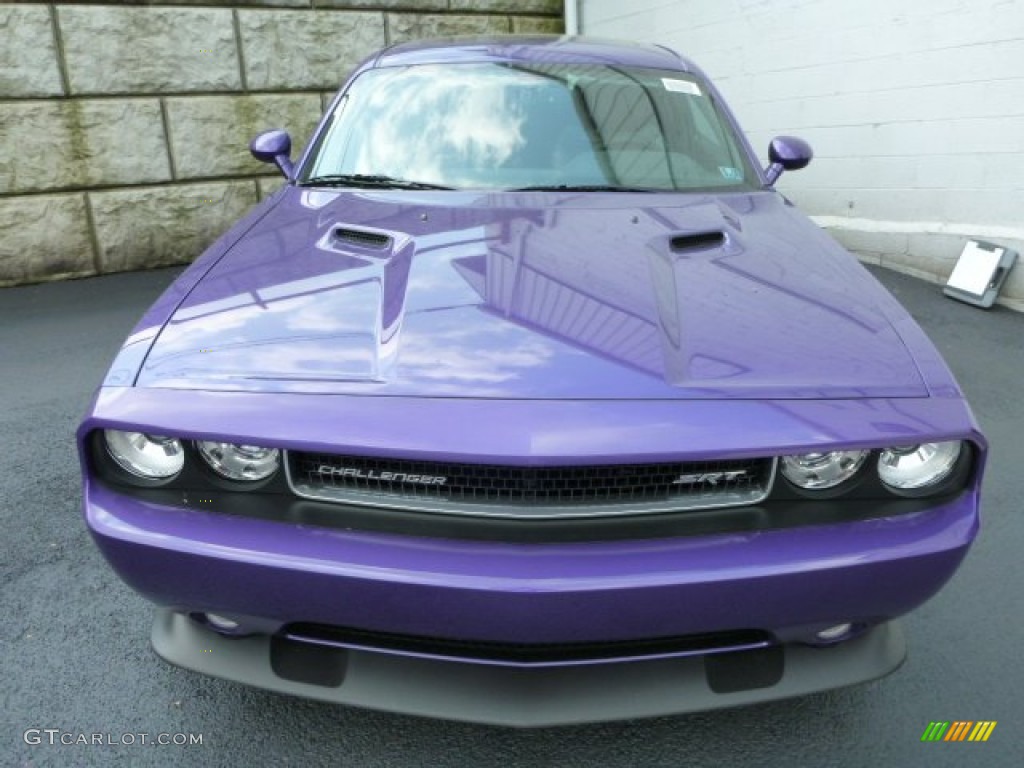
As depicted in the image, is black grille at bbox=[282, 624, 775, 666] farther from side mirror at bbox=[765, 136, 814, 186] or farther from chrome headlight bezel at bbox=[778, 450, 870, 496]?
side mirror at bbox=[765, 136, 814, 186]

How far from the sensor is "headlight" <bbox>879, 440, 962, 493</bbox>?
5.24ft

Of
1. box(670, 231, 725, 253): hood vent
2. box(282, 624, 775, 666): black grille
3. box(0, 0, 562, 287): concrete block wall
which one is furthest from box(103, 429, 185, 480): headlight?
box(0, 0, 562, 287): concrete block wall

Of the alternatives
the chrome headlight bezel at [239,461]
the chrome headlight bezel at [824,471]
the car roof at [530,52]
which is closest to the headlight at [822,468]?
the chrome headlight bezel at [824,471]

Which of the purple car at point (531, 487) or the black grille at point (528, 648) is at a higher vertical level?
the purple car at point (531, 487)

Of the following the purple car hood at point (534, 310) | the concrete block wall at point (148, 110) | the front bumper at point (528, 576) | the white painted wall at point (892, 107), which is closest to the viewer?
the front bumper at point (528, 576)

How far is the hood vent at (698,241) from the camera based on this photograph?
6.95 feet

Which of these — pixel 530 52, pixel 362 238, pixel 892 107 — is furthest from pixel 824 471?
pixel 892 107

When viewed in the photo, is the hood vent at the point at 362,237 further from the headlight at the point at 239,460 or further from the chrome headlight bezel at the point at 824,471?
the chrome headlight bezel at the point at 824,471

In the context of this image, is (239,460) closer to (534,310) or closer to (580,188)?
(534,310)

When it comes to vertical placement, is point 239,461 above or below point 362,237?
below

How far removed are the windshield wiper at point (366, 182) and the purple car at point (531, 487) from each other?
0.77 m

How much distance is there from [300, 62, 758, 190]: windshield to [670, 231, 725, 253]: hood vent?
0.51 m

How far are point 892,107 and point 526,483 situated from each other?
220 inches

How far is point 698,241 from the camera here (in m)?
2.16
